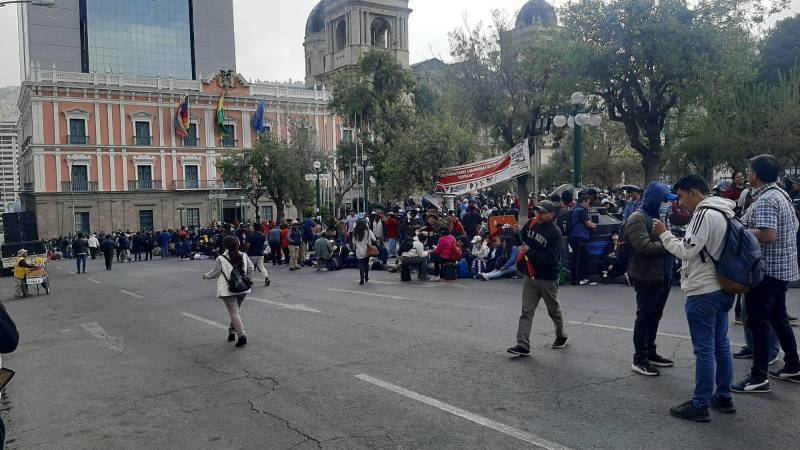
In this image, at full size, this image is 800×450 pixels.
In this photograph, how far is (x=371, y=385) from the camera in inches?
261

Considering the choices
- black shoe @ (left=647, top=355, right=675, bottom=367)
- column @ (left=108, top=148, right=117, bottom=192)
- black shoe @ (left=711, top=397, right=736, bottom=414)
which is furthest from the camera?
column @ (left=108, top=148, right=117, bottom=192)

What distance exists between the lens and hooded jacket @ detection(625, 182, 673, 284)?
6387 mm

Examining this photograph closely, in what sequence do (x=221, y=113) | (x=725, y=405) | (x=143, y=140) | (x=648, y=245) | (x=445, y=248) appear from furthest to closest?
(x=221, y=113) < (x=143, y=140) < (x=445, y=248) < (x=648, y=245) < (x=725, y=405)

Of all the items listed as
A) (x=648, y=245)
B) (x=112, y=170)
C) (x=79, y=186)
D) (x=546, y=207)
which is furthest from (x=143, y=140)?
(x=648, y=245)

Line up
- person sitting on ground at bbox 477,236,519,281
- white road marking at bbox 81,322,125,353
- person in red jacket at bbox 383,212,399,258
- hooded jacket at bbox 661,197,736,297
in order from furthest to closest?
person in red jacket at bbox 383,212,399,258 → person sitting on ground at bbox 477,236,519,281 → white road marking at bbox 81,322,125,353 → hooded jacket at bbox 661,197,736,297

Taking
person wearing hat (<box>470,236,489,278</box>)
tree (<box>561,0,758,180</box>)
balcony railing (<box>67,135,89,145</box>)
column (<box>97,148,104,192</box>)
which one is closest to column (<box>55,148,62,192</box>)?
balcony railing (<box>67,135,89,145</box>)

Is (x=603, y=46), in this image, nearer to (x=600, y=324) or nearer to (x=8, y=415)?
(x=600, y=324)

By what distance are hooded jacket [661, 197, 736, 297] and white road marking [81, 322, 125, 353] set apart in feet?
25.3

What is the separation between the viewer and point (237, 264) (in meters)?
9.25

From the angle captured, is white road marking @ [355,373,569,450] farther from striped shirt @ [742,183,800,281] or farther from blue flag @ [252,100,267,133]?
blue flag @ [252,100,267,133]

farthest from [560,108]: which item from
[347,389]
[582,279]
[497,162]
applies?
[347,389]

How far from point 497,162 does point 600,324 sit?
12017 mm

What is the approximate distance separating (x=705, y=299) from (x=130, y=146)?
59192 mm

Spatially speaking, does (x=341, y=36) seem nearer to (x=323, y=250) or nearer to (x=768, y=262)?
(x=323, y=250)
